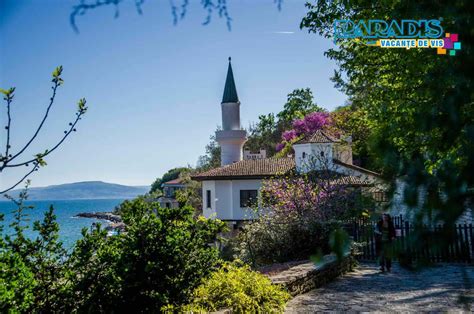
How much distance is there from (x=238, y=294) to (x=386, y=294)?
12.6 feet

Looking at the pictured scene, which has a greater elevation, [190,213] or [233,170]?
[233,170]

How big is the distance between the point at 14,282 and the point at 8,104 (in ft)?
8.96

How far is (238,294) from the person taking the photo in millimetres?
5941

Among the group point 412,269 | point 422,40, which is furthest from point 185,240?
point 422,40

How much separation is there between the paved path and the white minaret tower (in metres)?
32.3

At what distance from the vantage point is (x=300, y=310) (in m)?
7.20

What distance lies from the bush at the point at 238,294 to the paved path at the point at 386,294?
2.53 ft

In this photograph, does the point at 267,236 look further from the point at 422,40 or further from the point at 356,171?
the point at 356,171

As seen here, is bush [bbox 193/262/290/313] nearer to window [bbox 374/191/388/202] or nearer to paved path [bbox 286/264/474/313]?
paved path [bbox 286/264/474/313]

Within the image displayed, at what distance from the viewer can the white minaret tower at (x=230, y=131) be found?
4259 cm

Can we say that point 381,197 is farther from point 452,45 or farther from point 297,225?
point 297,225

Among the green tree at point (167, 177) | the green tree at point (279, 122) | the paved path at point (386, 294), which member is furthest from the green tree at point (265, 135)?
the paved path at point (386, 294)

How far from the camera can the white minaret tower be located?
42594 mm

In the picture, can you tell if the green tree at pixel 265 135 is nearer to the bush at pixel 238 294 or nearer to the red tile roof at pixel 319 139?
the red tile roof at pixel 319 139
